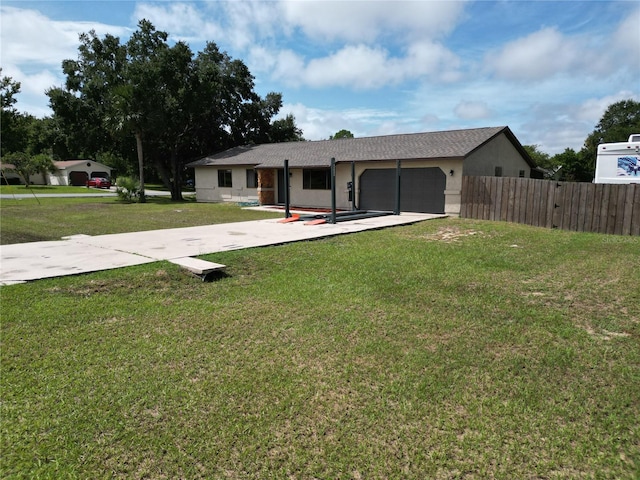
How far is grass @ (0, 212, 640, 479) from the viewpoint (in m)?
2.75

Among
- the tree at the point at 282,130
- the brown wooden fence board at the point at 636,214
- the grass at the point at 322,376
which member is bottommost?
the grass at the point at 322,376

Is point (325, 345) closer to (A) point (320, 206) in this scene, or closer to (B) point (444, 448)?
(B) point (444, 448)

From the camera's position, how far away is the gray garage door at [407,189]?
17531mm

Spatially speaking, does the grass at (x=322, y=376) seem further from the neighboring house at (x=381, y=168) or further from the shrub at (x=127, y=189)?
the shrub at (x=127, y=189)

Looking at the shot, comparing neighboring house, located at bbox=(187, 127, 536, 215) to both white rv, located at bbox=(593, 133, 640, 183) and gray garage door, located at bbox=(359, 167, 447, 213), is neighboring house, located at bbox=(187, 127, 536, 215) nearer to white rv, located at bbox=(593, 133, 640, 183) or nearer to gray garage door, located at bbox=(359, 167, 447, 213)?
gray garage door, located at bbox=(359, 167, 447, 213)

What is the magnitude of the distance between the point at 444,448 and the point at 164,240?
926 centimetres

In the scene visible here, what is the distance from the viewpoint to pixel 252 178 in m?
25.3

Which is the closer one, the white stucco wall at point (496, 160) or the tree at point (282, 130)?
the white stucco wall at point (496, 160)

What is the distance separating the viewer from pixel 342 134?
88.4m

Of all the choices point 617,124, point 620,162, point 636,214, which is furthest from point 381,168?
point 617,124

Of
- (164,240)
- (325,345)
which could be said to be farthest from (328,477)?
(164,240)

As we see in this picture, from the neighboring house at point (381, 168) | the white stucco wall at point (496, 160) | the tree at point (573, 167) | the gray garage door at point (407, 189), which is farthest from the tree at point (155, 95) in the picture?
the tree at point (573, 167)

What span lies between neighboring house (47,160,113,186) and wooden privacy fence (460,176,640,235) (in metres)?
56.9

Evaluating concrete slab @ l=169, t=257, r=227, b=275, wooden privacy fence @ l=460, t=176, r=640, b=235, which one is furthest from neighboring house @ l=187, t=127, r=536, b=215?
concrete slab @ l=169, t=257, r=227, b=275
